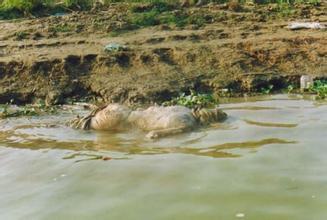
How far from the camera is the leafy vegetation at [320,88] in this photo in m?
8.52

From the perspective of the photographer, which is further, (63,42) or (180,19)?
(180,19)

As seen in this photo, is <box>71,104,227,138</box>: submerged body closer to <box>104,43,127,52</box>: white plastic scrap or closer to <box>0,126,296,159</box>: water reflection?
<box>0,126,296,159</box>: water reflection

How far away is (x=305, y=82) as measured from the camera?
29.8 feet

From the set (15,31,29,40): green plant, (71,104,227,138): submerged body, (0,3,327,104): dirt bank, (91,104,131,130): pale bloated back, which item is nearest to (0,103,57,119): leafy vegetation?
(0,3,327,104): dirt bank

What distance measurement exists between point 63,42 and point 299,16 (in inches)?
172

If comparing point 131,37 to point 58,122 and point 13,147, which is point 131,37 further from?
point 13,147

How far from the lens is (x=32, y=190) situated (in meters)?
5.32

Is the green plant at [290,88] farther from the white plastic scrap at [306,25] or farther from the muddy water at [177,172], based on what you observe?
the white plastic scrap at [306,25]

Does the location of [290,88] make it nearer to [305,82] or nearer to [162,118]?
[305,82]

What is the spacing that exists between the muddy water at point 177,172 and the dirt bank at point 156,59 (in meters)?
1.84

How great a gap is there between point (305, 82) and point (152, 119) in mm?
2817

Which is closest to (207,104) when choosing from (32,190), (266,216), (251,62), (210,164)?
(251,62)

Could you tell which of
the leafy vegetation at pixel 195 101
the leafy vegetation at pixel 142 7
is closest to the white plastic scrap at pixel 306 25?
the leafy vegetation at pixel 142 7

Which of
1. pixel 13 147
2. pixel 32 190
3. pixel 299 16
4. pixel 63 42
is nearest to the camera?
pixel 32 190
